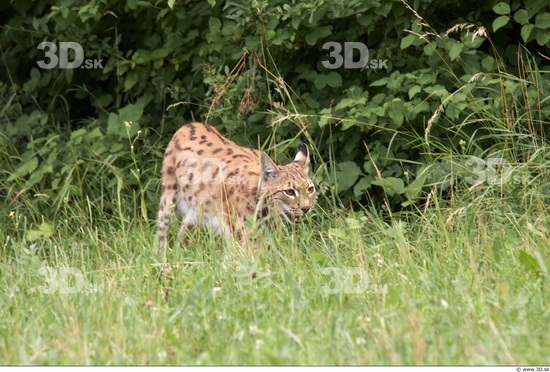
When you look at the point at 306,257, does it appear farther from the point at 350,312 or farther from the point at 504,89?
the point at 504,89

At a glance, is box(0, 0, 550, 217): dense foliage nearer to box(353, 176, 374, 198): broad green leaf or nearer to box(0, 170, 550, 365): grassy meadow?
box(353, 176, 374, 198): broad green leaf

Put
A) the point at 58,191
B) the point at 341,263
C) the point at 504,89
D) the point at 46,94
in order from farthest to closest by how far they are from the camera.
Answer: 1. the point at 46,94
2. the point at 58,191
3. the point at 504,89
4. the point at 341,263

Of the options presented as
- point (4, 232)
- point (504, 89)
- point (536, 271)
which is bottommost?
point (4, 232)

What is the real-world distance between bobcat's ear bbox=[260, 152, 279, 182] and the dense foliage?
0.34 metres

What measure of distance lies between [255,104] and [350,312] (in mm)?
3479

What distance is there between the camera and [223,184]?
7.01m

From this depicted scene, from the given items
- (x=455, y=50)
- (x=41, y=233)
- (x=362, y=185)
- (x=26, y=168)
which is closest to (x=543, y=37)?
(x=455, y=50)

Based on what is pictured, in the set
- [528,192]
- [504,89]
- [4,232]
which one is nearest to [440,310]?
[528,192]

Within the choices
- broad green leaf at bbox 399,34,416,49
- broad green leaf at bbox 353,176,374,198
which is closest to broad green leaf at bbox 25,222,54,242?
broad green leaf at bbox 353,176,374,198

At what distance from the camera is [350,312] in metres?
4.61

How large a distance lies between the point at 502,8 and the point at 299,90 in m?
1.87

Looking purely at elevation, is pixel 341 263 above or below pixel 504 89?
below

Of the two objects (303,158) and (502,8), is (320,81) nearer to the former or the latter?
(303,158)

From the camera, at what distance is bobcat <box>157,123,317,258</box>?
6793mm
